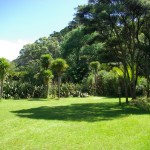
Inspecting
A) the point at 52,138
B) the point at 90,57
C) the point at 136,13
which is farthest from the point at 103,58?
the point at 90,57

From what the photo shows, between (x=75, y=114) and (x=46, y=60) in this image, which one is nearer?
(x=75, y=114)

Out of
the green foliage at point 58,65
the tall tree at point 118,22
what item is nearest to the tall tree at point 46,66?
the green foliage at point 58,65

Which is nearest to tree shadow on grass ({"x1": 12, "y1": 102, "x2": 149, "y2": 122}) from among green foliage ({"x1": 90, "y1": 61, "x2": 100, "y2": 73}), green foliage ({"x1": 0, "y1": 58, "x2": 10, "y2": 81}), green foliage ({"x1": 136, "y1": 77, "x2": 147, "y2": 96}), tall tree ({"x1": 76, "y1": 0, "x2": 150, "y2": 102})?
tall tree ({"x1": 76, "y1": 0, "x2": 150, "y2": 102})

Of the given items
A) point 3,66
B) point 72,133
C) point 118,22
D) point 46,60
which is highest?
point 118,22

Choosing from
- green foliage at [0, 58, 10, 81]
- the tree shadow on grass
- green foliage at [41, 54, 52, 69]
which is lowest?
the tree shadow on grass

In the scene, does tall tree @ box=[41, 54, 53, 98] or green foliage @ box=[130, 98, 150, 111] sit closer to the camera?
green foliage @ box=[130, 98, 150, 111]

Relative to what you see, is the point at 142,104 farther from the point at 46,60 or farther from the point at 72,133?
the point at 46,60

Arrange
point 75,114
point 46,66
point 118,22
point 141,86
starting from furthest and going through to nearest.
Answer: point 141,86 → point 46,66 → point 118,22 → point 75,114

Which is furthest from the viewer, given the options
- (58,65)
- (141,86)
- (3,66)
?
(141,86)

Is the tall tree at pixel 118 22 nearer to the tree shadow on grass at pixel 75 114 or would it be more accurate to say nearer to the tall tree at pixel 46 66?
the tree shadow on grass at pixel 75 114

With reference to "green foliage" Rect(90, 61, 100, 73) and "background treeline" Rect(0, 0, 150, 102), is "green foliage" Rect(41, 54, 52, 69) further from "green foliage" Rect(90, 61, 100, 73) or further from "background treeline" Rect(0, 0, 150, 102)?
"green foliage" Rect(90, 61, 100, 73)

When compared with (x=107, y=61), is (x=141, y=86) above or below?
below

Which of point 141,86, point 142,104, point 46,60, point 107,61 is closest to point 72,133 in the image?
point 142,104

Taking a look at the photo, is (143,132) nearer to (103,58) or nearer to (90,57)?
(103,58)
